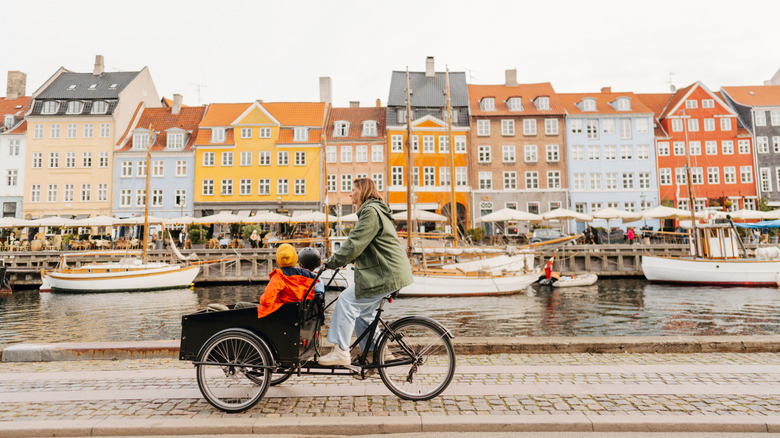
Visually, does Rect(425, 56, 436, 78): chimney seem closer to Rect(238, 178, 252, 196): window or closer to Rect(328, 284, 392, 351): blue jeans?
Rect(238, 178, 252, 196): window

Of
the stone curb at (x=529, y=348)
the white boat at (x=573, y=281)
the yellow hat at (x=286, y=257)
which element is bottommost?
the white boat at (x=573, y=281)

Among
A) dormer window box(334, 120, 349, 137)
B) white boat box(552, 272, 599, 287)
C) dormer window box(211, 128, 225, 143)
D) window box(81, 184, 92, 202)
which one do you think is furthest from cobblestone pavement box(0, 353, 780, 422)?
window box(81, 184, 92, 202)

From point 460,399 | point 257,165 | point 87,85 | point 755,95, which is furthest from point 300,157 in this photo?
point 755,95

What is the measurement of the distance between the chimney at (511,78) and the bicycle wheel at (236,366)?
47.4 m

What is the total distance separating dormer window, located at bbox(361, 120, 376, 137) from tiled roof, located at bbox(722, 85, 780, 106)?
112 ft

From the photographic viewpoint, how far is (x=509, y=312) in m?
16.0

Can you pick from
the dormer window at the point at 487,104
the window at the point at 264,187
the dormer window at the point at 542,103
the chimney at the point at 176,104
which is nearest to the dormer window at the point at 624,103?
the dormer window at the point at 542,103

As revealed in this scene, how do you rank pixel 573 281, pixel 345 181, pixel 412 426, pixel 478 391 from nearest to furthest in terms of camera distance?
pixel 412 426, pixel 478 391, pixel 573 281, pixel 345 181

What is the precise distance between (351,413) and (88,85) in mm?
51620

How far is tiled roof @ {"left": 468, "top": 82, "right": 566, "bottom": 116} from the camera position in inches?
1731

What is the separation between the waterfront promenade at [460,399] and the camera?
384cm

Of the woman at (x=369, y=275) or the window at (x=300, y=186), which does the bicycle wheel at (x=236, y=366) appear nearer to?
the woman at (x=369, y=275)

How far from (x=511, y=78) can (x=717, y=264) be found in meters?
29.1

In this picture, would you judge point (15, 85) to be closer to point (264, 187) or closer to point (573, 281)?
point (264, 187)
